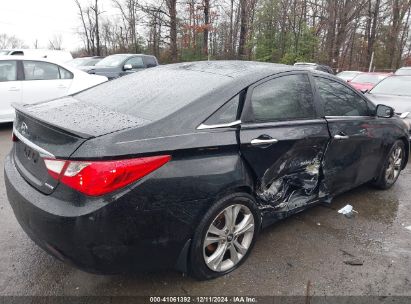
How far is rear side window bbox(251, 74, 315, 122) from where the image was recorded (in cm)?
283

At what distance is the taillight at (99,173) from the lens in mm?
2047

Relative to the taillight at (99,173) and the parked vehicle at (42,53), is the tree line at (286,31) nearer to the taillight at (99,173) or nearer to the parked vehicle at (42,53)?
the parked vehicle at (42,53)

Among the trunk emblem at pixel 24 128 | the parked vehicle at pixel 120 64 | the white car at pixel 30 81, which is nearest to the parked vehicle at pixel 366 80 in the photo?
the parked vehicle at pixel 120 64

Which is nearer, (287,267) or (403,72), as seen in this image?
(287,267)

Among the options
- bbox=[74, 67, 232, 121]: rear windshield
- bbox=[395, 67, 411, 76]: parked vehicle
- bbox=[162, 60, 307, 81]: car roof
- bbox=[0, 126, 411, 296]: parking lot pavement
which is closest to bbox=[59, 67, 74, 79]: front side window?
bbox=[0, 126, 411, 296]: parking lot pavement

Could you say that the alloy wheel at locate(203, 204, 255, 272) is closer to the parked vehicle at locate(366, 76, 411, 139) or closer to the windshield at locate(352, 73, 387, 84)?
the parked vehicle at locate(366, 76, 411, 139)

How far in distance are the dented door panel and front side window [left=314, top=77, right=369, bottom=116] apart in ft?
0.85

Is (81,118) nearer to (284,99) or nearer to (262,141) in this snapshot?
(262,141)

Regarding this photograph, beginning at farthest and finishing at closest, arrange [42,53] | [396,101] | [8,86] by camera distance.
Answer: [42,53] < [8,86] < [396,101]

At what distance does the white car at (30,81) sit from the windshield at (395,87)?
609 cm

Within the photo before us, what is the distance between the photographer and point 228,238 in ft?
8.94

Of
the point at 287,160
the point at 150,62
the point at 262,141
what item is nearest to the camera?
the point at 262,141

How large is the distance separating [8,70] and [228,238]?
6420mm

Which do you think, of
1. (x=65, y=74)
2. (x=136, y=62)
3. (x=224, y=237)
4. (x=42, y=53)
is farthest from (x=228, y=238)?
(x=42, y=53)
